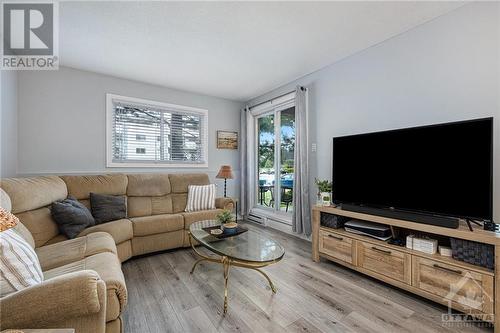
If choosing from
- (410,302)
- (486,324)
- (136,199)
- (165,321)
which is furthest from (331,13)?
(136,199)

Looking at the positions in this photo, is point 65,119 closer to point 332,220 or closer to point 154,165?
point 154,165

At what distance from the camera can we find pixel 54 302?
3.27 feet

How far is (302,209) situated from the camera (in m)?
3.23

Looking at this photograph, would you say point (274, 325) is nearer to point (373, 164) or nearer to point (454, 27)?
point (373, 164)

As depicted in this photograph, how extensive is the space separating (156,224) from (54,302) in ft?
6.01

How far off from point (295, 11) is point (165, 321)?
2.74 metres

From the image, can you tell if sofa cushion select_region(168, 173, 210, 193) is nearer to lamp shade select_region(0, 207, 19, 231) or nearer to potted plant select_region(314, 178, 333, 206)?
potted plant select_region(314, 178, 333, 206)

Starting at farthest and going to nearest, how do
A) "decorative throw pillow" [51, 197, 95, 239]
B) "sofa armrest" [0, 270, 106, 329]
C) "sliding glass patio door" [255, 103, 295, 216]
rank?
"sliding glass patio door" [255, 103, 295, 216] → "decorative throw pillow" [51, 197, 95, 239] → "sofa armrest" [0, 270, 106, 329]

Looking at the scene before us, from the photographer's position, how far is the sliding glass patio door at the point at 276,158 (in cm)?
387

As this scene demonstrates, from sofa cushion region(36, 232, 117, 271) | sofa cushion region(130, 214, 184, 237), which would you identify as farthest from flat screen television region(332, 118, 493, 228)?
sofa cushion region(36, 232, 117, 271)

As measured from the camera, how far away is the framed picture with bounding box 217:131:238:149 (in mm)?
4465

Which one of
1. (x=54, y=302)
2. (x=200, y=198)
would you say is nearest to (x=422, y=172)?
(x=54, y=302)

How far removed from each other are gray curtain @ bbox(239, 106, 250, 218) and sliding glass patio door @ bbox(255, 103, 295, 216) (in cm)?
23

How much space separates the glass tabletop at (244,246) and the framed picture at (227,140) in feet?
7.76
